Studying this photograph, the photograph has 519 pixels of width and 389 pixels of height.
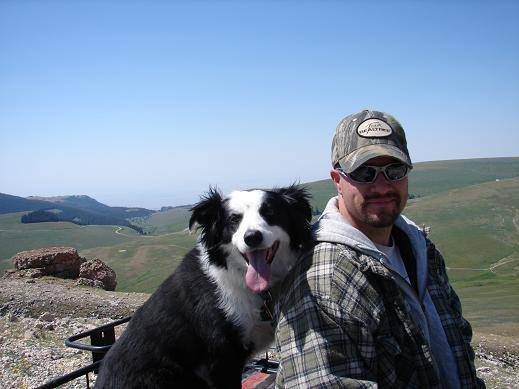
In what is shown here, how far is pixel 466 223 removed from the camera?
102 m

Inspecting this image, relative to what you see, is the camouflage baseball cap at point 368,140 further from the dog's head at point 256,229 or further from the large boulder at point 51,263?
the large boulder at point 51,263

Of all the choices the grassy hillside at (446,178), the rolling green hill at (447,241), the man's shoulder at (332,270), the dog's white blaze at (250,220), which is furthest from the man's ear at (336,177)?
the grassy hillside at (446,178)

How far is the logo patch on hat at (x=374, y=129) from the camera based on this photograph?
2.85 metres

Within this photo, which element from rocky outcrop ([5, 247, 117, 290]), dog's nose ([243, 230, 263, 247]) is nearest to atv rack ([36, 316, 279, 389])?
dog's nose ([243, 230, 263, 247])

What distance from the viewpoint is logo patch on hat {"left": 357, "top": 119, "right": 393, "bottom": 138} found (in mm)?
2846

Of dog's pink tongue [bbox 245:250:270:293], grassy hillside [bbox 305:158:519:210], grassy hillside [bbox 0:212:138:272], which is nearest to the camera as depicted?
dog's pink tongue [bbox 245:250:270:293]

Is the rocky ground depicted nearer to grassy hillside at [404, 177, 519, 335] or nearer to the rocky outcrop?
the rocky outcrop

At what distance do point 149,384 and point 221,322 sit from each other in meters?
0.77

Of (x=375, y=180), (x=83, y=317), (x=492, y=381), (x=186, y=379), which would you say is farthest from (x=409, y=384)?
(x=83, y=317)

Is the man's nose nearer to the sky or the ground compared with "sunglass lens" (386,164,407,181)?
nearer to the ground

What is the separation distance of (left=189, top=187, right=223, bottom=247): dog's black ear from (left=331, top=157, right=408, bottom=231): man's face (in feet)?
5.10

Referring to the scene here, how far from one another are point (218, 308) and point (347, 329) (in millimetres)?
1839

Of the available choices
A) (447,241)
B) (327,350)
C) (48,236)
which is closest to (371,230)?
(327,350)

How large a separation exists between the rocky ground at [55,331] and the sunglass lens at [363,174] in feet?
20.4
